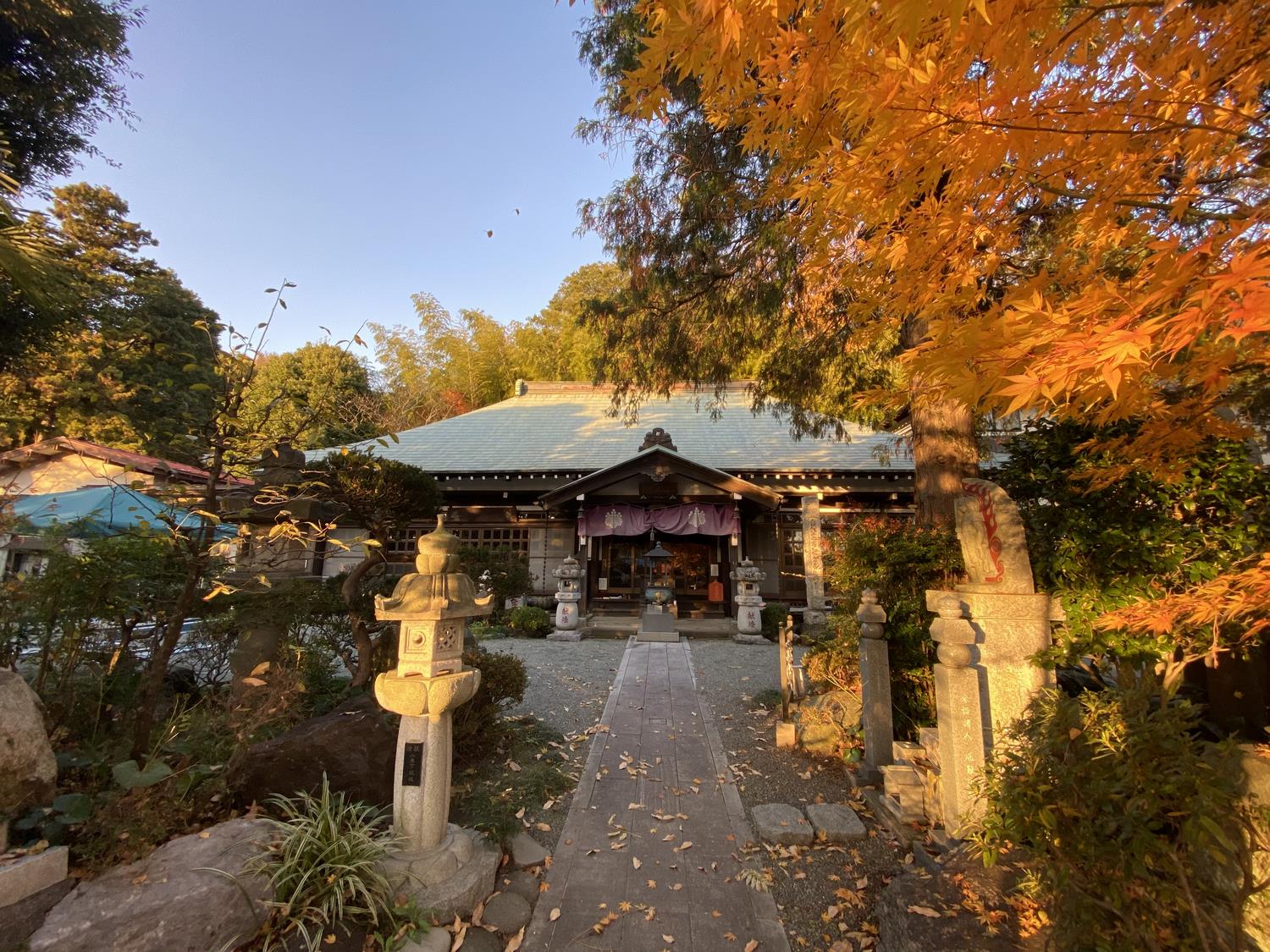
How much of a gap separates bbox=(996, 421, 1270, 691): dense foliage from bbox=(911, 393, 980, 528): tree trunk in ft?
6.34

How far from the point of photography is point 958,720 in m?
3.23

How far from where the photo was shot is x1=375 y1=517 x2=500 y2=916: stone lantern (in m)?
2.87

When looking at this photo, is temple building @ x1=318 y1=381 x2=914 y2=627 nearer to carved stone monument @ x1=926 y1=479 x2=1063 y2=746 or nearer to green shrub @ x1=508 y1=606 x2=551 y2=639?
green shrub @ x1=508 y1=606 x2=551 y2=639

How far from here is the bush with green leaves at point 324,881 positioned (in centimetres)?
249

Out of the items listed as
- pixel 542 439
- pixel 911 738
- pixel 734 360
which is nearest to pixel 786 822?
pixel 911 738

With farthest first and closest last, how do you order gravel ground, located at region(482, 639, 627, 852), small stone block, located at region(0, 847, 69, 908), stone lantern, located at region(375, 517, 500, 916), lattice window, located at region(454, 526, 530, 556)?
lattice window, located at region(454, 526, 530, 556)
gravel ground, located at region(482, 639, 627, 852)
stone lantern, located at region(375, 517, 500, 916)
small stone block, located at region(0, 847, 69, 908)

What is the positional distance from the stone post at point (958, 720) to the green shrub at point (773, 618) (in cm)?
785

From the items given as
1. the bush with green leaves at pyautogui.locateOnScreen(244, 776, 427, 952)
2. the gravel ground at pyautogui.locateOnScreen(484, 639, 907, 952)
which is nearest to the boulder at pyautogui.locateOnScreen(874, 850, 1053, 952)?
the gravel ground at pyautogui.locateOnScreen(484, 639, 907, 952)

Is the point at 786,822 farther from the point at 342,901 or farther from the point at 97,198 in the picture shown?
the point at 97,198

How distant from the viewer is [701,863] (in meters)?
3.30

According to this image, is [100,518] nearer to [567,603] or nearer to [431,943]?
[431,943]

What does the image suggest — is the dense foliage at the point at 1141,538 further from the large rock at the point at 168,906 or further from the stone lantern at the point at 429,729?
the large rock at the point at 168,906

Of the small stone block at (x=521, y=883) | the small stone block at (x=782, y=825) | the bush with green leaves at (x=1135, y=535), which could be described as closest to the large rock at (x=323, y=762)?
the small stone block at (x=521, y=883)

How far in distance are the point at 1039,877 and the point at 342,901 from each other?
322 centimetres
